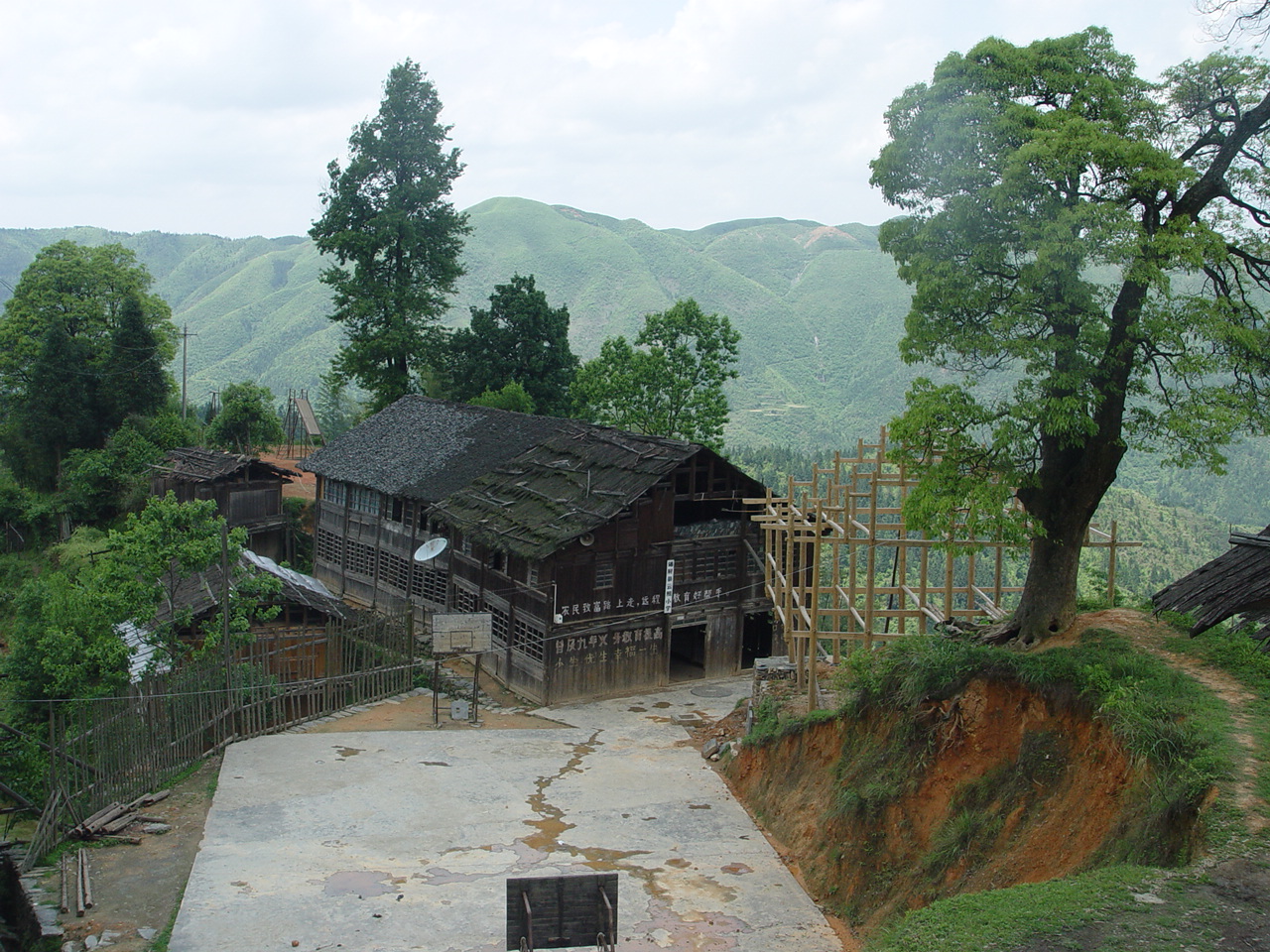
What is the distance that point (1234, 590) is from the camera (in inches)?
466

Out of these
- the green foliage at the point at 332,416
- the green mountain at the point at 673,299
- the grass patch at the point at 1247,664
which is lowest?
the grass patch at the point at 1247,664

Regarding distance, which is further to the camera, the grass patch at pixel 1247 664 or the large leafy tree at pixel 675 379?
the large leafy tree at pixel 675 379

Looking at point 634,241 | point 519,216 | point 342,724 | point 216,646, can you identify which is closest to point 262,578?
point 216,646

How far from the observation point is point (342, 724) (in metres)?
19.9

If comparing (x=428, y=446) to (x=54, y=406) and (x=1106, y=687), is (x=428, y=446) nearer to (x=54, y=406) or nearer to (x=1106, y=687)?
(x=54, y=406)

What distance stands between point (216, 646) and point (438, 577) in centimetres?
876

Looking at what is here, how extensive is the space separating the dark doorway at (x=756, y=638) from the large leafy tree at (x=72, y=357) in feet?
91.3

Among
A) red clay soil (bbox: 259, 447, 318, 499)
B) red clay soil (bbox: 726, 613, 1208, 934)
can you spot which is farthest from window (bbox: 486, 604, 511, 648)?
red clay soil (bbox: 259, 447, 318, 499)

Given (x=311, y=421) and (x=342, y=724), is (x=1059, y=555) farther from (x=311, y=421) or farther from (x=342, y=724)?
(x=311, y=421)

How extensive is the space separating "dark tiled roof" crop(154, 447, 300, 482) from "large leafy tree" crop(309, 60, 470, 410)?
756 cm

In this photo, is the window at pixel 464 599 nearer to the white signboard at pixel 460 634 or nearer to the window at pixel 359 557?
the white signboard at pixel 460 634

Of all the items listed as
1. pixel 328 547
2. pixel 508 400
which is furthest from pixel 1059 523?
pixel 508 400

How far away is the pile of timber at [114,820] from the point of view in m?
14.1

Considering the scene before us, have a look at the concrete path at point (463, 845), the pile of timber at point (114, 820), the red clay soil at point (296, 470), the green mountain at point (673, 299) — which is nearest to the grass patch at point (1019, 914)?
the concrete path at point (463, 845)
